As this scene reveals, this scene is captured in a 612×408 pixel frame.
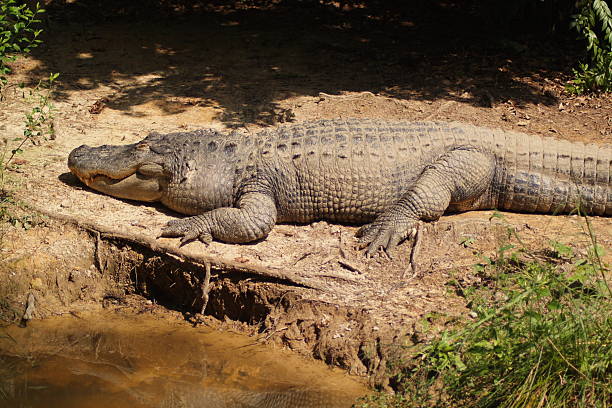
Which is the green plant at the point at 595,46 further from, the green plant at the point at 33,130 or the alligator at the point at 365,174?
the green plant at the point at 33,130

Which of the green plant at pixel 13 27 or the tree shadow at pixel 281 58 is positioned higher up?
the green plant at pixel 13 27

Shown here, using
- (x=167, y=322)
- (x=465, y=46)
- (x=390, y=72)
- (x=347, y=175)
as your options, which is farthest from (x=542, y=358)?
(x=465, y=46)

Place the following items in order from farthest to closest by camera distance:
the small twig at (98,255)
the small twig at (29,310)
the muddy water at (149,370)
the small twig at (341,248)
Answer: the small twig at (98,255)
the small twig at (341,248)
the small twig at (29,310)
the muddy water at (149,370)

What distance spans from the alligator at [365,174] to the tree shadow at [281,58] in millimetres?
1679

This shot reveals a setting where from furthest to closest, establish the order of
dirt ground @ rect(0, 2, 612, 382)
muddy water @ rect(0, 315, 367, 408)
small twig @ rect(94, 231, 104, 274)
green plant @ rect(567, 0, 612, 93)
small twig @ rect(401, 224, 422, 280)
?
green plant @ rect(567, 0, 612, 93) → small twig @ rect(94, 231, 104, 274) → small twig @ rect(401, 224, 422, 280) → dirt ground @ rect(0, 2, 612, 382) → muddy water @ rect(0, 315, 367, 408)

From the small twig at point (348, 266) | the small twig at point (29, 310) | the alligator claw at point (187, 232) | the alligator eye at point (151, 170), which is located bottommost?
the small twig at point (29, 310)

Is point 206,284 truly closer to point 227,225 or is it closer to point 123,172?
point 227,225

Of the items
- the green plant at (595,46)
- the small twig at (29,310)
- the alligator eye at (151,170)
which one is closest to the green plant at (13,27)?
the alligator eye at (151,170)

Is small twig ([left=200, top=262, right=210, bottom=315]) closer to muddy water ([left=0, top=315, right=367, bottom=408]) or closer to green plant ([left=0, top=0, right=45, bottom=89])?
muddy water ([left=0, top=315, right=367, bottom=408])

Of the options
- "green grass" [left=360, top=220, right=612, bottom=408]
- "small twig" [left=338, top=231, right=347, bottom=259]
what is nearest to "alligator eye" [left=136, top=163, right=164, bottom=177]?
"small twig" [left=338, top=231, right=347, bottom=259]

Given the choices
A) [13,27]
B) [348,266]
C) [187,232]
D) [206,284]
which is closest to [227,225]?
[187,232]

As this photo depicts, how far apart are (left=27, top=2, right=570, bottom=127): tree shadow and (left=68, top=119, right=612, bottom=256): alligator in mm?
1679

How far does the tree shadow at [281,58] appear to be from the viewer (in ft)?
27.3

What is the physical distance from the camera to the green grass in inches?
133
